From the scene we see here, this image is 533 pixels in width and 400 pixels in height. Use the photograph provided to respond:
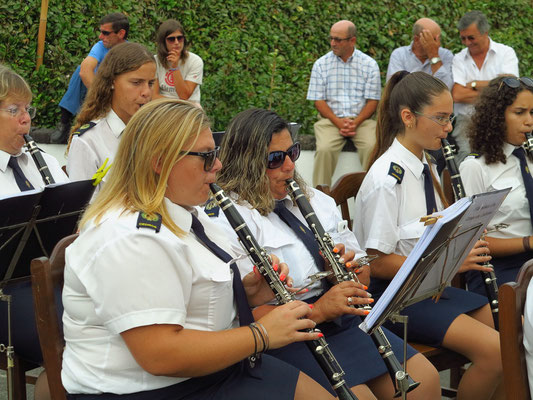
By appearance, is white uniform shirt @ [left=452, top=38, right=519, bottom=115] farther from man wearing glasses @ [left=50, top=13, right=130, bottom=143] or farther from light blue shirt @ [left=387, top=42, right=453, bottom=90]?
man wearing glasses @ [left=50, top=13, right=130, bottom=143]

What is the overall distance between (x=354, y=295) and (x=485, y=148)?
5.86 ft

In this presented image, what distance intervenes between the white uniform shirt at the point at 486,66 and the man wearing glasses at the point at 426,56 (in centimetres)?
11

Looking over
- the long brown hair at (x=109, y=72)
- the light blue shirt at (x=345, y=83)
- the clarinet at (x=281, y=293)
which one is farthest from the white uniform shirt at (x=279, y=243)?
the light blue shirt at (x=345, y=83)

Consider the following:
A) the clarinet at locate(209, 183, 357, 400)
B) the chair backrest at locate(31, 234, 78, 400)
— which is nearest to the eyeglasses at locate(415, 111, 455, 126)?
the clarinet at locate(209, 183, 357, 400)

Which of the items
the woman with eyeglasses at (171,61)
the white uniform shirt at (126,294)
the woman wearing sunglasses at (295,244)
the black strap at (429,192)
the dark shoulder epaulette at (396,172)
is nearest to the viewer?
the white uniform shirt at (126,294)

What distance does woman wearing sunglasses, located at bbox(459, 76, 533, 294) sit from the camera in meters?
4.28

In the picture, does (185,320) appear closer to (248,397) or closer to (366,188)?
(248,397)

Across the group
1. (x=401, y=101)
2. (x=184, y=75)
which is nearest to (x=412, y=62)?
(x=184, y=75)

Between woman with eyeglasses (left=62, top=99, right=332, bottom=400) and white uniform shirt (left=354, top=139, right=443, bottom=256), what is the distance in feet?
3.95

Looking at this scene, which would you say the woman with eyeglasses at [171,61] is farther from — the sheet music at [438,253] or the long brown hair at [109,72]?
the sheet music at [438,253]

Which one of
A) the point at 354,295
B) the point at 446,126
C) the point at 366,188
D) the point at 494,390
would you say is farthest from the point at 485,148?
the point at 354,295

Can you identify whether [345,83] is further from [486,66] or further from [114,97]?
[114,97]

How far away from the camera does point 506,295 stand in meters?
2.80

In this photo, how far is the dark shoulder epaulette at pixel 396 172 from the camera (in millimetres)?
3840
